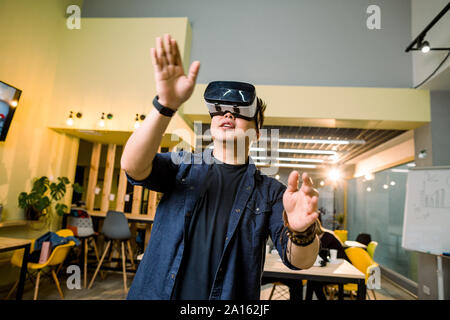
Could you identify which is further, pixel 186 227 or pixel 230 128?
pixel 230 128

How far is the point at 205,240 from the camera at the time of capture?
0.91 meters

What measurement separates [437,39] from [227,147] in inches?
168

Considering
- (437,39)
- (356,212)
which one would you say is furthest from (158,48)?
(356,212)

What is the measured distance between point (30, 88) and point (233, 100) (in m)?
4.50

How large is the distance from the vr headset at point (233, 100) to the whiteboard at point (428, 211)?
3653 millimetres

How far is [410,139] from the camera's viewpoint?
221 inches

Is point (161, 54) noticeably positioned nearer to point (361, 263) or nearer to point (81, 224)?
point (361, 263)

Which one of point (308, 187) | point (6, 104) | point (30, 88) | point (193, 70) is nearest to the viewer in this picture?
→ point (193, 70)

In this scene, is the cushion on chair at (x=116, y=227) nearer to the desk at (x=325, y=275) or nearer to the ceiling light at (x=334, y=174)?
the desk at (x=325, y=275)

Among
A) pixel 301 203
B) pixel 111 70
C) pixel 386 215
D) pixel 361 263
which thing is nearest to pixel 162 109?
pixel 301 203

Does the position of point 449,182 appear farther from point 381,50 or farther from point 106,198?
point 106,198

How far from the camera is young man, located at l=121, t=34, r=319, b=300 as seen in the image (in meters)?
0.75

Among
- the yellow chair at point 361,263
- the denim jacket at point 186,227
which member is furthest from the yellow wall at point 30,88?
the yellow chair at point 361,263

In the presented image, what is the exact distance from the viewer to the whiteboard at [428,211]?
3400mm
